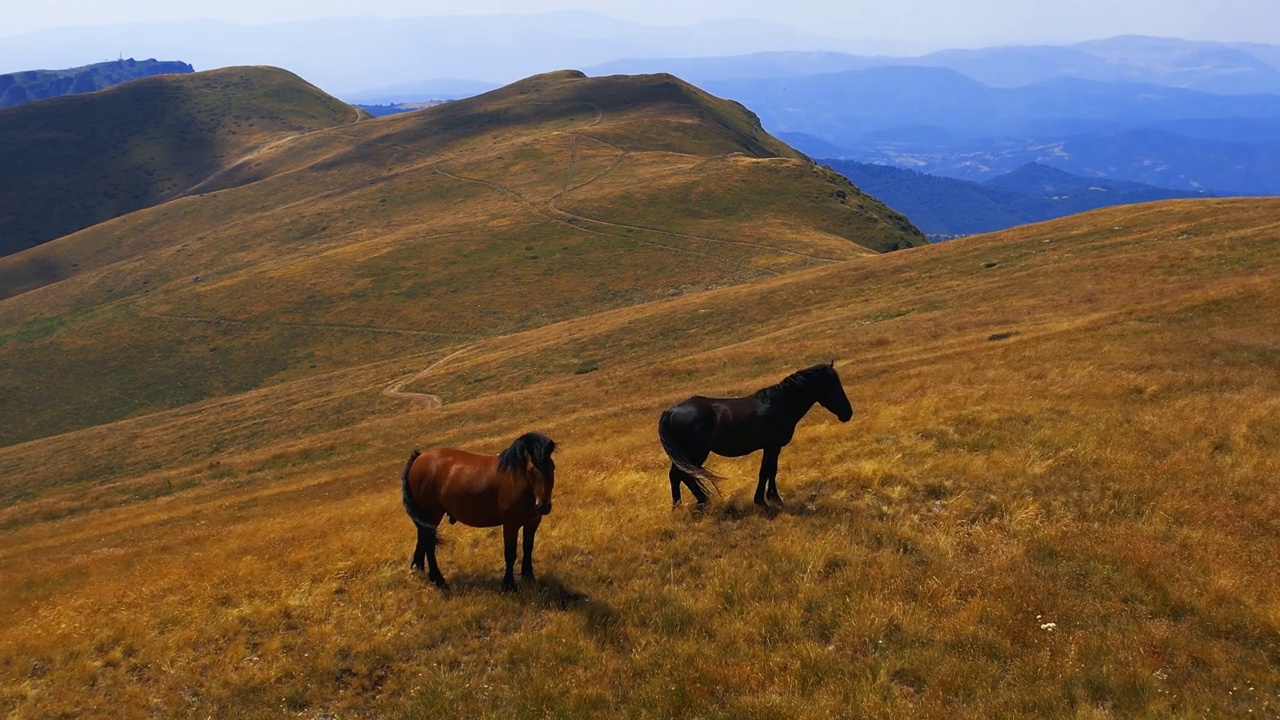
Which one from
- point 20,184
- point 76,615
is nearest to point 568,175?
point 76,615

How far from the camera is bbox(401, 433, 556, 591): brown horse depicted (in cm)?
1123

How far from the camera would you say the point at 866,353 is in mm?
34469

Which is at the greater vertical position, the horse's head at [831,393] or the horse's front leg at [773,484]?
the horse's head at [831,393]

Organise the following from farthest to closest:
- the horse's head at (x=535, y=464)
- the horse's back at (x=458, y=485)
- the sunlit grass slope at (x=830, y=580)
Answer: the horse's back at (x=458, y=485), the horse's head at (x=535, y=464), the sunlit grass slope at (x=830, y=580)

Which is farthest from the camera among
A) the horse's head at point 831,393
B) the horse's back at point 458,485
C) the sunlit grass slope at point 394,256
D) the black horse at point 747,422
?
the sunlit grass slope at point 394,256

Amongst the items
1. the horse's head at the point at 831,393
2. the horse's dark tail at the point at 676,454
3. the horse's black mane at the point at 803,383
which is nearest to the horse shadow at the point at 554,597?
the horse's dark tail at the point at 676,454

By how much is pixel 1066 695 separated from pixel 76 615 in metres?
17.2

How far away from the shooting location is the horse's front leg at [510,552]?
38.7 feet

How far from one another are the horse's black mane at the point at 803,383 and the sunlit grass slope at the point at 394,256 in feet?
221

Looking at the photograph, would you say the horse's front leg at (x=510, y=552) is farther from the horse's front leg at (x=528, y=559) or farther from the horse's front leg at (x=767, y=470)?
the horse's front leg at (x=767, y=470)

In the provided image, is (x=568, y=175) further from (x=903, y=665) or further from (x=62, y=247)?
(x=903, y=665)

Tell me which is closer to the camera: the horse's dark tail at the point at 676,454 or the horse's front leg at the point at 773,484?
the horse's dark tail at the point at 676,454

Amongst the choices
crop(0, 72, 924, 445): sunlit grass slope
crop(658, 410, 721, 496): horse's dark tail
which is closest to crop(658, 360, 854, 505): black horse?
crop(658, 410, 721, 496): horse's dark tail

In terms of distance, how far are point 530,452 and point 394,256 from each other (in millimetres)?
102326
